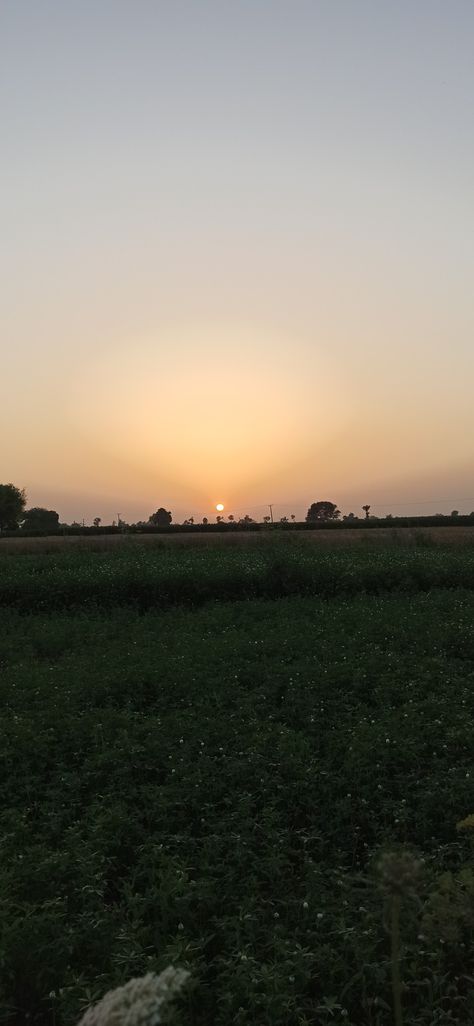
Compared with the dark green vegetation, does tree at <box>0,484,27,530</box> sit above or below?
above

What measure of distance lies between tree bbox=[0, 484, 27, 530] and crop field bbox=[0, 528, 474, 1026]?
244ft

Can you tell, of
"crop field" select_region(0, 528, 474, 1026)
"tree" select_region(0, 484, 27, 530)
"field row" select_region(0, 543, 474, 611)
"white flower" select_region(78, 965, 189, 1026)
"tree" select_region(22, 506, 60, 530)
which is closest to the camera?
"white flower" select_region(78, 965, 189, 1026)

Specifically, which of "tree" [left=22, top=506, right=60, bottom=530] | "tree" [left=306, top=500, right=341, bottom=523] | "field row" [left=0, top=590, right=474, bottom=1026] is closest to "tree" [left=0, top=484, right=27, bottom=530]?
"tree" [left=22, top=506, right=60, bottom=530]

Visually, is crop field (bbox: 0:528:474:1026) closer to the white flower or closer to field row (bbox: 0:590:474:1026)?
field row (bbox: 0:590:474:1026)

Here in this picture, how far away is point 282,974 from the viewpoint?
3.27 m

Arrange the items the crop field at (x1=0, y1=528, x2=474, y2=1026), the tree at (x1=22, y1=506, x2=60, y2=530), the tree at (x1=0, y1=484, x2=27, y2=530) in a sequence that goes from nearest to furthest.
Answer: the crop field at (x1=0, y1=528, x2=474, y2=1026) < the tree at (x1=0, y1=484, x2=27, y2=530) < the tree at (x1=22, y1=506, x2=60, y2=530)

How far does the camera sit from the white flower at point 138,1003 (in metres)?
1.37

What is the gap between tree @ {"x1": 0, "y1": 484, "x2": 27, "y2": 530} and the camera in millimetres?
81688

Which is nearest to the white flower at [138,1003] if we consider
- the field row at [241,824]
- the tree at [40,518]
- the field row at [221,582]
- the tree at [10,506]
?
the field row at [241,824]

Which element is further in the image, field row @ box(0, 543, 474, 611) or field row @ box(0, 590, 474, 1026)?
field row @ box(0, 543, 474, 611)

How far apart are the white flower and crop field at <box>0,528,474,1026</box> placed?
19.9 inches

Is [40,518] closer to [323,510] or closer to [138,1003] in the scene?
[323,510]

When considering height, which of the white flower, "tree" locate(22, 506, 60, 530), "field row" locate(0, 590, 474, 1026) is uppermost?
"tree" locate(22, 506, 60, 530)

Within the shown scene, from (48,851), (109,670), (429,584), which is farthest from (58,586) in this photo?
(48,851)
